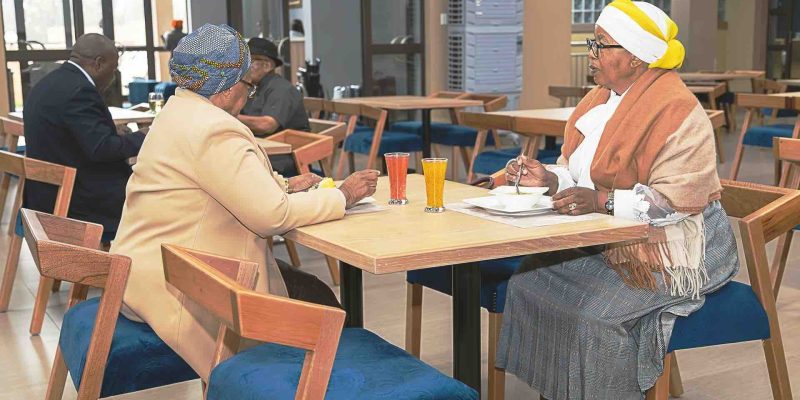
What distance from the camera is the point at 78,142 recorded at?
4176mm

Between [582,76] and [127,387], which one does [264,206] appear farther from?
[582,76]

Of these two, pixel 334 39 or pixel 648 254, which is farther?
pixel 334 39

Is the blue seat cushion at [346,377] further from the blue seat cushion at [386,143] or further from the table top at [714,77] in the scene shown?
the table top at [714,77]

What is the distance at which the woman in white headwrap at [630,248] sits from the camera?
246 centimetres

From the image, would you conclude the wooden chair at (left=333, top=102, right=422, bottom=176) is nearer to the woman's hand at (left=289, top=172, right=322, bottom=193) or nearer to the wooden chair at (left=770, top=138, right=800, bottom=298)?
the wooden chair at (left=770, top=138, right=800, bottom=298)

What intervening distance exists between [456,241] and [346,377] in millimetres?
359

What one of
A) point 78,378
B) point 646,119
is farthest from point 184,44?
point 646,119

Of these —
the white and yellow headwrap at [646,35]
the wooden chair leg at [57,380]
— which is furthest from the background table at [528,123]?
the wooden chair leg at [57,380]

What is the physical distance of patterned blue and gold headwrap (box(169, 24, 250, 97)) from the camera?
7.77 ft

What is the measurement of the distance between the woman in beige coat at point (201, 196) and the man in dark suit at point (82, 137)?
1844 millimetres

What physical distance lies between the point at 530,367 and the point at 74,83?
2.43m

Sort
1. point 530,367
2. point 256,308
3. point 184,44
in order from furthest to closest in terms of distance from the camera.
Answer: point 530,367, point 184,44, point 256,308

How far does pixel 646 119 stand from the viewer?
2.53 meters

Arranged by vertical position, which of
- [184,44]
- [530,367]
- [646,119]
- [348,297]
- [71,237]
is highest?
[184,44]
